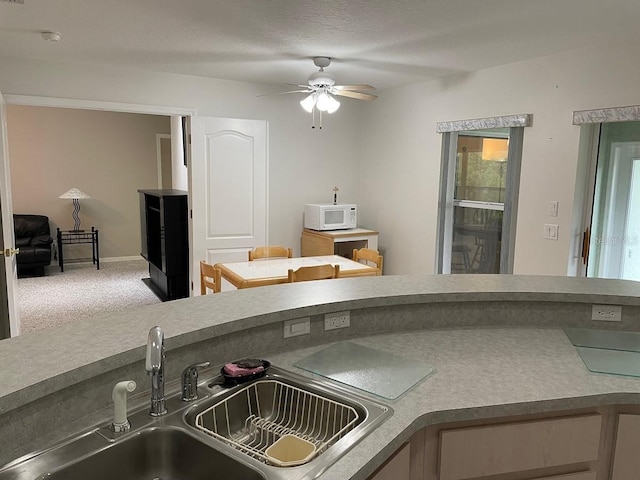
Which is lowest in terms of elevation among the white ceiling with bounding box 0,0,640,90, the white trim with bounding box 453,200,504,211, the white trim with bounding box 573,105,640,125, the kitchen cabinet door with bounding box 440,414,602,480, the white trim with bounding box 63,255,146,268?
the white trim with bounding box 63,255,146,268

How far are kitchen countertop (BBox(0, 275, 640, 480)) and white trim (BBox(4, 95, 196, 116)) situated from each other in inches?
122

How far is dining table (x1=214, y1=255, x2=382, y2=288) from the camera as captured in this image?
3379 mm

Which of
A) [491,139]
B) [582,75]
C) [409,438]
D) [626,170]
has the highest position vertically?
[582,75]

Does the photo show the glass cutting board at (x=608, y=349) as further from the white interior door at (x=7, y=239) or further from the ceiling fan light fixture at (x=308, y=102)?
the white interior door at (x=7, y=239)

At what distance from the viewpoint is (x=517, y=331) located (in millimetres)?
1958

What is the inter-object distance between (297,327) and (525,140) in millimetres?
2891

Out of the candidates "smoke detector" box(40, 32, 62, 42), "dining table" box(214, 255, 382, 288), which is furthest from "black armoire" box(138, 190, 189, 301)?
"smoke detector" box(40, 32, 62, 42)

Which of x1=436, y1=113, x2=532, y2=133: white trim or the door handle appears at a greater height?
x1=436, y1=113, x2=532, y2=133: white trim

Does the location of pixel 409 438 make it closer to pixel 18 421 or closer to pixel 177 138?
pixel 18 421

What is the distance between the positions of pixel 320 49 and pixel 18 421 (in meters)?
3.06

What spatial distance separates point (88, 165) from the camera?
737 cm

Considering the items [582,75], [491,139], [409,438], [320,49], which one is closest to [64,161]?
[320,49]

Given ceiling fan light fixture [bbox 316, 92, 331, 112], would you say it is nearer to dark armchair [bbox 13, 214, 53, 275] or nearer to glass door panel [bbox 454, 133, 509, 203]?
glass door panel [bbox 454, 133, 509, 203]

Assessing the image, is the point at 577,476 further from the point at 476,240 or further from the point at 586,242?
the point at 476,240
